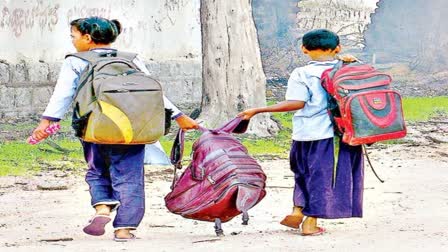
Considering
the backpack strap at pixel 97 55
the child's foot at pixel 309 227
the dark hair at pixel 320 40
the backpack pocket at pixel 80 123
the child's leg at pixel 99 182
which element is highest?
the dark hair at pixel 320 40

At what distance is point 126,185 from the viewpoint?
570 centimetres

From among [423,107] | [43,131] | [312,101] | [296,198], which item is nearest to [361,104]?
[312,101]

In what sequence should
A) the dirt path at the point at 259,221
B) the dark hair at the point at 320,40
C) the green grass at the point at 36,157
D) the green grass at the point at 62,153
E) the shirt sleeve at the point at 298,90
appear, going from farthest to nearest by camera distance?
the green grass at the point at 62,153
the green grass at the point at 36,157
the dark hair at the point at 320,40
the shirt sleeve at the point at 298,90
the dirt path at the point at 259,221

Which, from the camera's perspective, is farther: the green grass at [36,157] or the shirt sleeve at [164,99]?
the green grass at [36,157]

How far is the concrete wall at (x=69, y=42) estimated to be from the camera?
13.7 m

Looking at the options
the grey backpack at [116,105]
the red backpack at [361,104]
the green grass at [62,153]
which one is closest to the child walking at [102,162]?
the grey backpack at [116,105]

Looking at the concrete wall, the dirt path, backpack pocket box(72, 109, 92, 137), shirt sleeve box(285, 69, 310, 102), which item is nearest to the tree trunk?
the dirt path

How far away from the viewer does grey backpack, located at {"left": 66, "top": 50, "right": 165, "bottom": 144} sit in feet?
17.7

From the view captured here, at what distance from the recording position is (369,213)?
696cm

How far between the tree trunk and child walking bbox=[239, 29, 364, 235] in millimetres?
5607

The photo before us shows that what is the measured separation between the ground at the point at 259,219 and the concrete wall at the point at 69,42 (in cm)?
466

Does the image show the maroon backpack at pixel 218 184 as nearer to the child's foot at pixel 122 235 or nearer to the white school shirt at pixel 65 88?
the child's foot at pixel 122 235

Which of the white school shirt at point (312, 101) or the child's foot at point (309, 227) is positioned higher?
the white school shirt at point (312, 101)

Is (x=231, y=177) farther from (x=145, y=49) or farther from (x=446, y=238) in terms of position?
(x=145, y=49)
